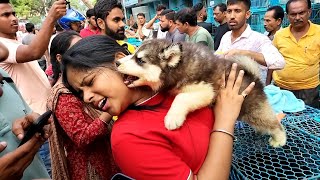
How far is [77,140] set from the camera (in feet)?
5.52

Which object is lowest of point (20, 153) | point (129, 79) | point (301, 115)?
point (301, 115)

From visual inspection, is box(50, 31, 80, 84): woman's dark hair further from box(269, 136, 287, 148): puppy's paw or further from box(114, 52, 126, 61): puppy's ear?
box(269, 136, 287, 148): puppy's paw

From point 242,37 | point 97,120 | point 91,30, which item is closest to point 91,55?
point 97,120

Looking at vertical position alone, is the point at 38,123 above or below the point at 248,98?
above

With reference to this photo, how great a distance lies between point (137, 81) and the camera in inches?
58.7

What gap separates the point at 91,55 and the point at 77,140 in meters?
0.55

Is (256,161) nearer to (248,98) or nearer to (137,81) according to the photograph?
(248,98)

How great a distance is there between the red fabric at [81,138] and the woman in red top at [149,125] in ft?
0.71

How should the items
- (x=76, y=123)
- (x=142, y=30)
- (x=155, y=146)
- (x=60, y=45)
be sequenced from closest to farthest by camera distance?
1. (x=155, y=146)
2. (x=76, y=123)
3. (x=60, y=45)
4. (x=142, y=30)

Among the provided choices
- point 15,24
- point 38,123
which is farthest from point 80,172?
point 15,24

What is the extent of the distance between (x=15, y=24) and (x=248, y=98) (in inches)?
104

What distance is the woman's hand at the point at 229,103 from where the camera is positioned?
1.42 m

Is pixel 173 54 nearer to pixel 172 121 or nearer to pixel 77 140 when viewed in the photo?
pixel 172 121

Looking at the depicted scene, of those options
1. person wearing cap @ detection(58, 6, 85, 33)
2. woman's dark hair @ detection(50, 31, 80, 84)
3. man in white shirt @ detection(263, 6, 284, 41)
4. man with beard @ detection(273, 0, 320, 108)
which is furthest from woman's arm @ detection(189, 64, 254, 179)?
person wearing cap @ detection(58, 6, 85, 33)
